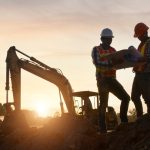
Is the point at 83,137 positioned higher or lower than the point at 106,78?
lower

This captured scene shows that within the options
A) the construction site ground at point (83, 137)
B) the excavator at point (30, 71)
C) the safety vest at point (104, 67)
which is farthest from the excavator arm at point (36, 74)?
the safety vest at point (104, 67)

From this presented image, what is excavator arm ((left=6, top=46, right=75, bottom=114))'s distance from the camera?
19.8 m

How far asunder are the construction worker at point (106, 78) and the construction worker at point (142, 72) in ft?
1.95

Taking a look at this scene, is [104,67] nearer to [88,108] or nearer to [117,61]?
[117,61]

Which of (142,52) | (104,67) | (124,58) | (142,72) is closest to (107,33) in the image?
(104,67)

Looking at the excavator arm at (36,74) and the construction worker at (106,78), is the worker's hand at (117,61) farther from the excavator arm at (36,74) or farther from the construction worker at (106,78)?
the excavator arm at (36,74)

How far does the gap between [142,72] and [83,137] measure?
2.24m

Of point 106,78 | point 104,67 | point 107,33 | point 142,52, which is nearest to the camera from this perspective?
point 142,52

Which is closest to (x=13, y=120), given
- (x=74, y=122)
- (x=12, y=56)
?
(x=12, y=56)

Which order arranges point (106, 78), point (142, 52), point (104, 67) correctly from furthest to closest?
point (106, 78) → point (104, 67) → point (142, 52)

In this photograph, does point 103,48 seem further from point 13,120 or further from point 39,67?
point 39,67

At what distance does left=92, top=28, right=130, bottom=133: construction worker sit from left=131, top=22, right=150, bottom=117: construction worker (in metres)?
0.59

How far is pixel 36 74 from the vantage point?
20.9 meters

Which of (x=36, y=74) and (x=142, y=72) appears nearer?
(x=142, y=72)
